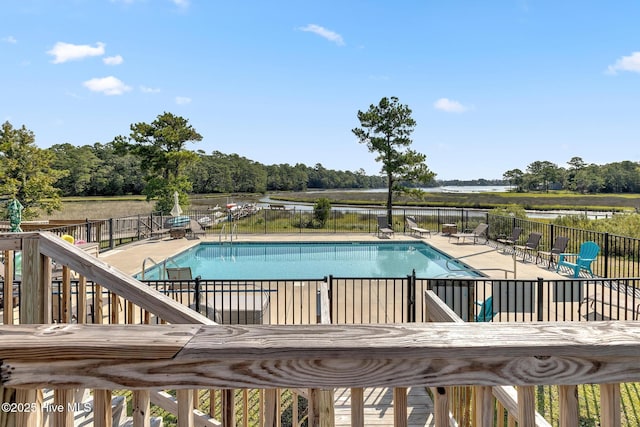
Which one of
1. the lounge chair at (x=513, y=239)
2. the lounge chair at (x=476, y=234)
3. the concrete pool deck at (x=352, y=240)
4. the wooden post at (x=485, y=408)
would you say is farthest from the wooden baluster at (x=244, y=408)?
the lounge chair at (x=476, y=234)

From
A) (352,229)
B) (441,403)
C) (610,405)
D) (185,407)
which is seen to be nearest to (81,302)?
(185,407)

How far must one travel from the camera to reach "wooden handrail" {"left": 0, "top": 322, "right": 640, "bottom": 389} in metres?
0.77

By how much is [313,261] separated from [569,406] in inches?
482

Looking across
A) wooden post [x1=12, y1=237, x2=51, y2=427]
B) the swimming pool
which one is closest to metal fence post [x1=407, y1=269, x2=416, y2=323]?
wooden post [x1=12, y1=237, x2=51, y2=427]

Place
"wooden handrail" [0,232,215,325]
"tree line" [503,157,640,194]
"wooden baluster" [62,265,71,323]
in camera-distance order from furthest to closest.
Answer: "tree line" [503,157,640,194] → "wooden baluster" [62,265,71,323] → "wooden handrail" [0,232,215,325]

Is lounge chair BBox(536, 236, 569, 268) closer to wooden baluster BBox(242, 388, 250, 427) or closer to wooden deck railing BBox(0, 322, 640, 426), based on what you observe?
wooden baluster BBox(242, 388, 250, 427)

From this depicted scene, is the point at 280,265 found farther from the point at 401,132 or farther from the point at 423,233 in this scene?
the point at 401,132

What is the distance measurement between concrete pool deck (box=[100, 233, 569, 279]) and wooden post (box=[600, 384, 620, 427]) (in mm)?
7397

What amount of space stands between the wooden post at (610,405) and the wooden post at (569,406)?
0.06 meters

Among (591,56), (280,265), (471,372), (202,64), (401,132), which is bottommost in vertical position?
(280,265)

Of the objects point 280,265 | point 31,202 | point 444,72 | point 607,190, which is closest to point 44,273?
point 280,265

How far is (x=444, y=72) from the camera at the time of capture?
82.1 feet

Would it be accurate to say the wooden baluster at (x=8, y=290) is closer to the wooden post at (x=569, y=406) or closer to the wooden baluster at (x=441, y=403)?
the wooden baluster at (x=441, y=403)

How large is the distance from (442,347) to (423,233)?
55.6ft
